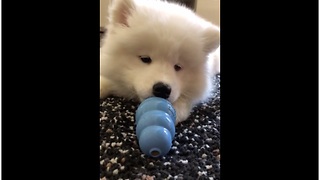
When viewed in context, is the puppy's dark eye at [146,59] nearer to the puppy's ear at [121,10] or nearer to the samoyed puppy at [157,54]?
the samoyed puppy at [157,54]

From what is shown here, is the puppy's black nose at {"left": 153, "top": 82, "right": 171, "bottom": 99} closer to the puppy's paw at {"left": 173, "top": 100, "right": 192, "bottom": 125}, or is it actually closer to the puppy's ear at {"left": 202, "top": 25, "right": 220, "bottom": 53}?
the puppy's paw at {"left": 173, "top": 100, "right": 192, "bottom": 125}

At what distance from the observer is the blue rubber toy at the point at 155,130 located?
1262mm

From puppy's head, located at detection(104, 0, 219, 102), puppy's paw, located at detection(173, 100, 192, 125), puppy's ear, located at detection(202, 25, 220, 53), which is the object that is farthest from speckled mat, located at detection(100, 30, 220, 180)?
puppy's ear, located at detection(202, 25, 220, 53)

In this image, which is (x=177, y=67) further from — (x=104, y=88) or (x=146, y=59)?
(x=104, y=88)

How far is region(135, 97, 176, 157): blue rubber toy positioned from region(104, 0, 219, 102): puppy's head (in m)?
0.18

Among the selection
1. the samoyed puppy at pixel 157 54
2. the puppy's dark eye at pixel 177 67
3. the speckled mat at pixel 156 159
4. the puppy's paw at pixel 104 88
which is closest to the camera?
the speckled mat at pixel 156 159

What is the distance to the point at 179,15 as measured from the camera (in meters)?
1.88

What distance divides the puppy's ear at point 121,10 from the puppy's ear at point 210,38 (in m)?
0.40

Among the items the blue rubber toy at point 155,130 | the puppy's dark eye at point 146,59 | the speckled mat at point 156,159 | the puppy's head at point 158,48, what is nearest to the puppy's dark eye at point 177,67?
the puppy's head at point 158,48

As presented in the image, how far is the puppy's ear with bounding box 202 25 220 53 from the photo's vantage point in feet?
6.13

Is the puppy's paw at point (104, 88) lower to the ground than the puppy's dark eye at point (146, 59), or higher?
lower

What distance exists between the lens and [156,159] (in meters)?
1.33

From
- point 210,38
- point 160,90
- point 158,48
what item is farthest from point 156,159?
point 210,38

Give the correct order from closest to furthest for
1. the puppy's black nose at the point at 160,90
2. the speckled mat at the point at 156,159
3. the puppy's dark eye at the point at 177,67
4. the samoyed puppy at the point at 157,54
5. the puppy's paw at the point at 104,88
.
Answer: the speckled mat at the point at 156,159, the puppy's black nose at the point at 160,90, the samoyed puppy at the point at 157,54, the puppy's dark eye at the point at 177,67, the puppy's paw at the point at 104,88
